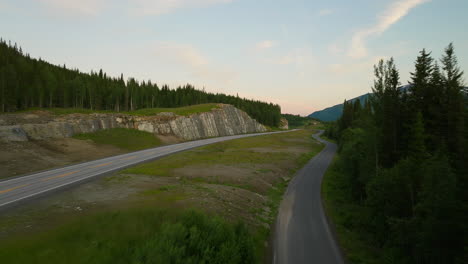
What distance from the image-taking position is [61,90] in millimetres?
71938

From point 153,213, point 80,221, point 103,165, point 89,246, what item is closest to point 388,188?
point 153,213

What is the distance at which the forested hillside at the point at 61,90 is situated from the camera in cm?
5759

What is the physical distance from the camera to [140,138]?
5547 centimetres

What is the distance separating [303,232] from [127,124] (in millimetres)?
55889

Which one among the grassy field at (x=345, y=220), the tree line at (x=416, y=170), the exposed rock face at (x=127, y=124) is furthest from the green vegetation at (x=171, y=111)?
the tree line at (x=416, y=170)

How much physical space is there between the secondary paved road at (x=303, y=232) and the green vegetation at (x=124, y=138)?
36.8 metres

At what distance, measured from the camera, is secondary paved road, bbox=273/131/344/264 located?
15.1 metres

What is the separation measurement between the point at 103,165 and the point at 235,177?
1831 cm

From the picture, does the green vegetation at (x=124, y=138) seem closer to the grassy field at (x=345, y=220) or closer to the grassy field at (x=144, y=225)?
the grassy field at (x=144, y=225)

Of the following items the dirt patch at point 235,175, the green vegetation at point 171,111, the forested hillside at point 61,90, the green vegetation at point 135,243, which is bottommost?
the dirt patch at point 235,175

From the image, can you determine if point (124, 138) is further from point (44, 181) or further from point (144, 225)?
point (144, 225)

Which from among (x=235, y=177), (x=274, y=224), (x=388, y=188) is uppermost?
(x=388, y=188)

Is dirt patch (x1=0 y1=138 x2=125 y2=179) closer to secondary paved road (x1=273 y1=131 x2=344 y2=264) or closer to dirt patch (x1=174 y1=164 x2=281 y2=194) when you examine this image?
dirt patch (x1=174 y1=164 x2=281 y2=194)

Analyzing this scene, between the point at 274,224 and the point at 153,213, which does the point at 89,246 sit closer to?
the point at 153,213
